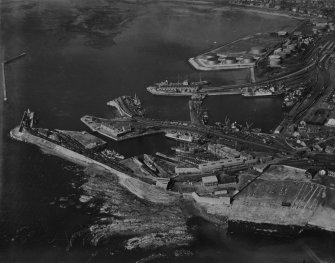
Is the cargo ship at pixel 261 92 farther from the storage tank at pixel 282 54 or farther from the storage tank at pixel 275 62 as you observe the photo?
the storage tank at pixel 282 54

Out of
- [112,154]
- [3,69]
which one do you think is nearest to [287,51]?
[112,154]

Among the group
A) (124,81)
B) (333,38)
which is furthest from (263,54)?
Answer: (124,81)

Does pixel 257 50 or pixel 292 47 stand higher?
pixel 292 47

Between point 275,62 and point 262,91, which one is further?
point 275,62

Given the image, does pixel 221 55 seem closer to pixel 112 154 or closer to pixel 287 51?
pixel 287 51

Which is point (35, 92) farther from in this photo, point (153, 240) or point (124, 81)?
point (153, 240)

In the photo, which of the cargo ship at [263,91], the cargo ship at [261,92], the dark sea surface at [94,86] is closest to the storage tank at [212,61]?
the dark sea surface at [94,86]
